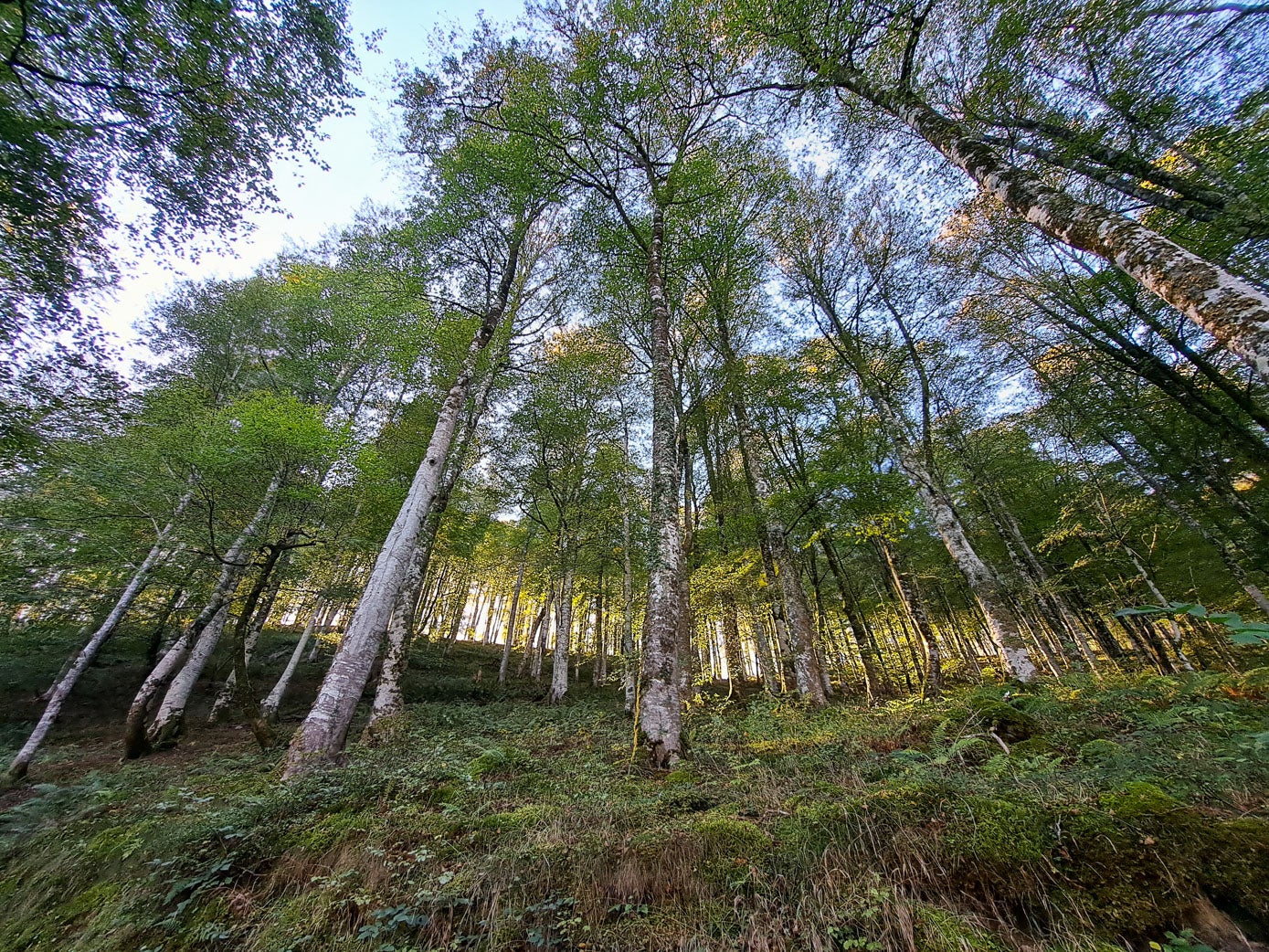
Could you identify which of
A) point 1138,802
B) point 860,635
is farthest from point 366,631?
point 860,635

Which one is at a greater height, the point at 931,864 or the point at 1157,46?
the point at 1157,46

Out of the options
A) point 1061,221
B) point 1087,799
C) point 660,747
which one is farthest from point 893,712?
point 1061,221

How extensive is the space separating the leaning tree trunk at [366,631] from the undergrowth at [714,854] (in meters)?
0.54

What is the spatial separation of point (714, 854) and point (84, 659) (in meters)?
13.7

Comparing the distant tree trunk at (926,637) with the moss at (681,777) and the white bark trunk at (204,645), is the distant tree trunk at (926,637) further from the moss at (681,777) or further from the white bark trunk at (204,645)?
the white bark trunk at (204,645)

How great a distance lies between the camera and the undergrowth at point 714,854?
228 centimetres

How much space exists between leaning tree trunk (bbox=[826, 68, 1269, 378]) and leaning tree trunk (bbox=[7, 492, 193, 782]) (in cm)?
1596

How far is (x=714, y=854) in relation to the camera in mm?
3176

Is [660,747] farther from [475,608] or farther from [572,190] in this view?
[475,608]

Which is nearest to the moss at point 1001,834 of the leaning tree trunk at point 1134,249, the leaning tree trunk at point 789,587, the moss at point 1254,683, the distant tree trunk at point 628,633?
the leaning tree trunk at point 1134,249

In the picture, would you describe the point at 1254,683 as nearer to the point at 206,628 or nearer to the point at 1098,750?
the point at 1098,750

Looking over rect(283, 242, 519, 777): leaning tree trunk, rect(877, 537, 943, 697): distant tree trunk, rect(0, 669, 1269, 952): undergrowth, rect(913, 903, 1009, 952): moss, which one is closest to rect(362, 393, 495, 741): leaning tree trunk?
rect(283, 242, 519, 777): leaning tree trunk

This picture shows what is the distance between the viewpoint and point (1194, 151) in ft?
24.3

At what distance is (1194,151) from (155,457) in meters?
21.3
